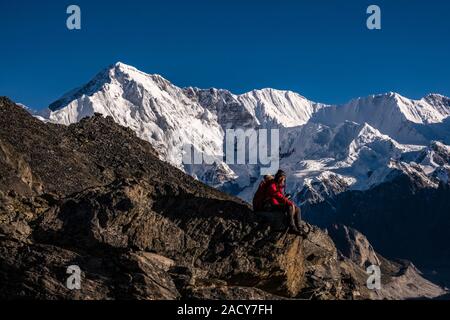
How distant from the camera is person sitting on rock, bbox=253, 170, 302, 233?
126ft

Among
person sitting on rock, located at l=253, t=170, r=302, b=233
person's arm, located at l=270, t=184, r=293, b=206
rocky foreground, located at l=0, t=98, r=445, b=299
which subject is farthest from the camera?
person's arm, located at l=270, t=184, r=293, b=206

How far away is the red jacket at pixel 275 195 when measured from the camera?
38.6m

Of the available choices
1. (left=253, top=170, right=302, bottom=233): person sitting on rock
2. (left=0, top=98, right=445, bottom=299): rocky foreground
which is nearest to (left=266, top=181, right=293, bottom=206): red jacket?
(left=253, top=170, right=302, bottom=233): person sitting on rock

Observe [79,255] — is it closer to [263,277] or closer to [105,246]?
[105,246]

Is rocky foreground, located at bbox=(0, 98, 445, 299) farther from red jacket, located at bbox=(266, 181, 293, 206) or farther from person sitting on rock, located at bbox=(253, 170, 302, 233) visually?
red jacket, located at bbox=(266, 181, 293, 206)

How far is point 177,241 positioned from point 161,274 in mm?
4784

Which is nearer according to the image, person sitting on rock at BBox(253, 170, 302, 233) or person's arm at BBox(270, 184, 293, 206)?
person sitting on rock at BBox(253, 170, 302, 233)

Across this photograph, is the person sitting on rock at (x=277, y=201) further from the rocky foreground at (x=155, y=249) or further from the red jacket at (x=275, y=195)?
the rocky foreground at (x=155, y=249)

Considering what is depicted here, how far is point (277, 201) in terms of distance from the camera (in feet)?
127

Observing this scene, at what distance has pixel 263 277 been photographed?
37.5 metres

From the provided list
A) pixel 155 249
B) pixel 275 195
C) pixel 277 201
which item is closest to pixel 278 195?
pixel 275 195
